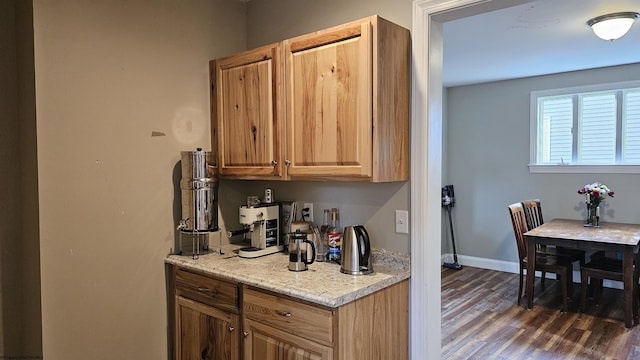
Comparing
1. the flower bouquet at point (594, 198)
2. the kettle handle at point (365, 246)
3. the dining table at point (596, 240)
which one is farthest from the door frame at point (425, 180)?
the flower bouquet at point (594, 198)

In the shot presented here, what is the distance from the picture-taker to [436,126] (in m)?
2.09

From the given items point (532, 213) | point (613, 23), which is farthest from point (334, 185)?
point (532, 213)

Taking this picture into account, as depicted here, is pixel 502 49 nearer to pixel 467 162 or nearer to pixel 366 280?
pixel 467 162

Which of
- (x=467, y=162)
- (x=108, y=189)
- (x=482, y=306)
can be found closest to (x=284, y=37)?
(x=108, y=189)

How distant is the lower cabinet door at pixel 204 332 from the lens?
82.8 inches

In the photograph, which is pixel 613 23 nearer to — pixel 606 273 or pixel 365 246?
pixel 606 273

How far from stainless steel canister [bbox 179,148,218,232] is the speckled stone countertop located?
0.20 meters

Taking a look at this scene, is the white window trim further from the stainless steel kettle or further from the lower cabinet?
the stainless steel kettle

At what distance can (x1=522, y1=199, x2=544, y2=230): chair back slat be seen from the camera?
4715 mm

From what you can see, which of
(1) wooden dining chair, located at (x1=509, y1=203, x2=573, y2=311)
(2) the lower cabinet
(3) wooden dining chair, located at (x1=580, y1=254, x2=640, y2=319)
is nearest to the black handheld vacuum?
(1) wooden dining chair, located at (x1=509, y1=203, x2=573, y2=311)

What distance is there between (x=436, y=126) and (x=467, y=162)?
157 inches

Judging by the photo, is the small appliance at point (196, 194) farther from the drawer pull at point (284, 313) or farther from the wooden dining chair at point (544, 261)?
the wooden dining chair at point (544, 261)

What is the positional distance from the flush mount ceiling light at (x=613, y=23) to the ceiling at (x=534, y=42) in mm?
60

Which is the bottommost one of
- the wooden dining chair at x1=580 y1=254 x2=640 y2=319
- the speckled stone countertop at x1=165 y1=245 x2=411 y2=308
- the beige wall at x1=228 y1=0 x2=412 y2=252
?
the wooden dining chair at x1=580 y1=254 x2=640 y2=319
